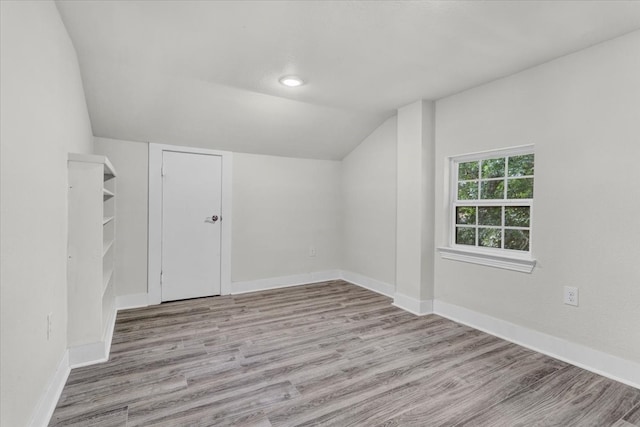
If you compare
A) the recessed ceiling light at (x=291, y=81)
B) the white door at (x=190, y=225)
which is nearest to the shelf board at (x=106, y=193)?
the white door at (x=190, y=225)

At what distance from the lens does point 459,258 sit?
3.11 metres

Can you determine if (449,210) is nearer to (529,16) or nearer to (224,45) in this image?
(529,16)

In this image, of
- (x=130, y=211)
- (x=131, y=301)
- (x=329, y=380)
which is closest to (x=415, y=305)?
(x=329, y=380)

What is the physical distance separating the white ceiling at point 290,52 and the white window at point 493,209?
752 millimetres

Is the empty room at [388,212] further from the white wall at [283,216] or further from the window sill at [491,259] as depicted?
the white wall at [283,216]

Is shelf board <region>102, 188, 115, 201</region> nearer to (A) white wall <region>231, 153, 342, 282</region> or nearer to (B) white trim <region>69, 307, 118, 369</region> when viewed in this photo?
(B) white trim <region>69, 307, 118, 369</region>

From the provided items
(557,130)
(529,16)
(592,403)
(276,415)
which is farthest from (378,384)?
(529,16)

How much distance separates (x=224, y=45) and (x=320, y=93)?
3.65ft

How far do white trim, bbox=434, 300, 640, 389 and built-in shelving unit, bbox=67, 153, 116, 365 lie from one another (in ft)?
10.1

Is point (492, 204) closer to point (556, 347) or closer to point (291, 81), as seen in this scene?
point (556, 347)

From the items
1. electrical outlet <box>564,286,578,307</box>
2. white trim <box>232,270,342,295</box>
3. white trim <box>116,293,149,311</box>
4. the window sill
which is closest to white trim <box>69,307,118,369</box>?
white trim <box>116,293,149,311</box>

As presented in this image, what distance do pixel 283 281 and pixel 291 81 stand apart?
2.70 metres

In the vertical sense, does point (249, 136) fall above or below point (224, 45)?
below

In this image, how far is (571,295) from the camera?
2314 mm
